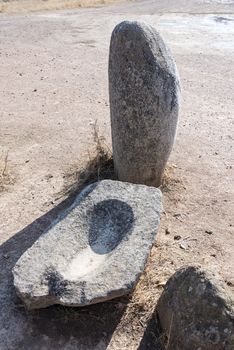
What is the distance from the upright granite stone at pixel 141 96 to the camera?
4734 mm

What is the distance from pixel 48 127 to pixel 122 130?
2542mm

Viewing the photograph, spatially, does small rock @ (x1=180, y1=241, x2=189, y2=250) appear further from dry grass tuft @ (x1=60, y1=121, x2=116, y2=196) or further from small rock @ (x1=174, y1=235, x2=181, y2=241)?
dry grass tuft @ (x1=60, y1=121, x2=116, y2=196)

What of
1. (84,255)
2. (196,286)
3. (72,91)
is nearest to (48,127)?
(72,91)


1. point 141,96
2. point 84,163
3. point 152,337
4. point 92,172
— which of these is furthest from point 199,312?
point 84,163

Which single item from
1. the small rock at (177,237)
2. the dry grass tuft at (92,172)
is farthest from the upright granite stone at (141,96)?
the small rock at (177,237)

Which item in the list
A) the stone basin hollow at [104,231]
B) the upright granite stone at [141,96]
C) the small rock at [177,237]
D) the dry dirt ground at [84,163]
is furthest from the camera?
the small rock at [177,237]

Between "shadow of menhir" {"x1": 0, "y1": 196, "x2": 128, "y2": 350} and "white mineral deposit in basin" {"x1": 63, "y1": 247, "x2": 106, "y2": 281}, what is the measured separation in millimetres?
286

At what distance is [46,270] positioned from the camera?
3.80m

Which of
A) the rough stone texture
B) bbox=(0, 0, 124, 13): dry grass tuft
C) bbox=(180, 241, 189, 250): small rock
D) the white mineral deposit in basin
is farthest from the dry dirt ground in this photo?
bbox=(0, 0, 124, 13): dry grass tuft

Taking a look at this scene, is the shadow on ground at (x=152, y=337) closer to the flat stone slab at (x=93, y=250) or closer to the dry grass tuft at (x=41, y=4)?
the flat stone slab at (x=93, y=250)

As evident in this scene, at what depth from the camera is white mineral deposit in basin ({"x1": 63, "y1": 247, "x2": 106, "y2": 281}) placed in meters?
3.93

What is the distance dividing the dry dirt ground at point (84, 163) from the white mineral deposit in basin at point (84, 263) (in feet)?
0.98

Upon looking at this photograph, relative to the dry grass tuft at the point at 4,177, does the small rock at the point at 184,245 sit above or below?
below

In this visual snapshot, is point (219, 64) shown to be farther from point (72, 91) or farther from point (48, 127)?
point (48, 127)
